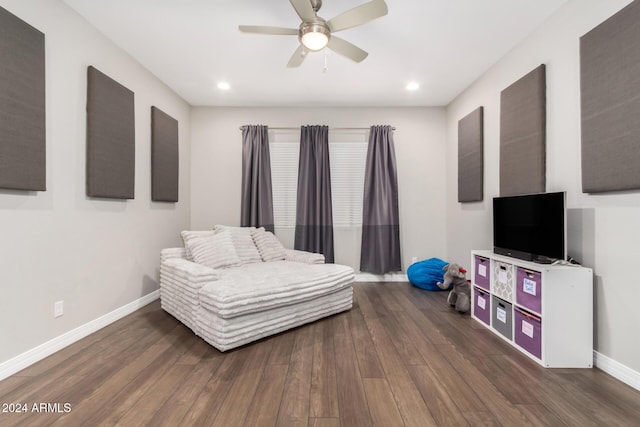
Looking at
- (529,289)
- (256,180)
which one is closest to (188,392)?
(529,289)

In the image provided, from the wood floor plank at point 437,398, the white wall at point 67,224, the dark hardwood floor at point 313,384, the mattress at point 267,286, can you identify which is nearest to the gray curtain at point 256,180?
the mattress at point 267,286

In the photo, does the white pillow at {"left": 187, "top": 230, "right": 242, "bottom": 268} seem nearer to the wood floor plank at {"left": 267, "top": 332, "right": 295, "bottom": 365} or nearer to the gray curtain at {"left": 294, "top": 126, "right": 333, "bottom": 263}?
the wood floor plank at {"left": 267, "top": 332, "right": 295, "bottom": 365}

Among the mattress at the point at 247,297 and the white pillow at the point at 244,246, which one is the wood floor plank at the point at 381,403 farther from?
the white pillow at the point at 244,246

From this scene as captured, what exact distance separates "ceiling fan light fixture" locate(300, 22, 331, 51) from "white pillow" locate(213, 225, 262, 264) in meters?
2.17

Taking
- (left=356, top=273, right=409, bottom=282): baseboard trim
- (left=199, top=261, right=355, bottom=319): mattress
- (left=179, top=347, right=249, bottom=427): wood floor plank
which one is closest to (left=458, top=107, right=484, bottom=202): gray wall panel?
(left=356, top=273, right=409, bottom=282): baseboard trim

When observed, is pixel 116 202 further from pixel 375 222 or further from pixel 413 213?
pixel 413 213

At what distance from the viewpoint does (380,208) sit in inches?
160

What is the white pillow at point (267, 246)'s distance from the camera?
343cm

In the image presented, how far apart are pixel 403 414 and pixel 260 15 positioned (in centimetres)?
291

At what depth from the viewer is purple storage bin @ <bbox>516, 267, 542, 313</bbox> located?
1.92 m

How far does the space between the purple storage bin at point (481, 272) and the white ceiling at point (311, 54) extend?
2040 mm

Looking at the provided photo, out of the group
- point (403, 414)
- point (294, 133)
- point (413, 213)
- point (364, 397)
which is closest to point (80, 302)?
point (364, 397)

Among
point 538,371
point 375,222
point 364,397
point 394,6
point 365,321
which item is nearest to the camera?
point 364,397

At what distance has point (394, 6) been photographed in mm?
2133
